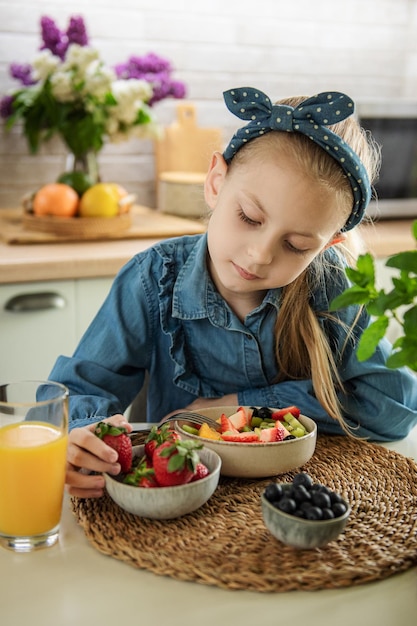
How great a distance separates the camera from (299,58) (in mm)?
3133

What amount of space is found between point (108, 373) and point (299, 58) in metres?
2.20

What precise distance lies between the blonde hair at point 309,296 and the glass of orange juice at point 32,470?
0.48 meters

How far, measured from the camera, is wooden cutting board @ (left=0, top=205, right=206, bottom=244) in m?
2.31

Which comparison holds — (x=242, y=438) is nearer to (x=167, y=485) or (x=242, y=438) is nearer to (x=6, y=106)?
(x=167, y=485)

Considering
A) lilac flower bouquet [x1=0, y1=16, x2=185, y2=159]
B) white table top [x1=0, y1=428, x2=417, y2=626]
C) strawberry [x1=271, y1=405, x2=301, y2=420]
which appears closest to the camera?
white table top [x1=0, y1=428, x2=417, y2=626]

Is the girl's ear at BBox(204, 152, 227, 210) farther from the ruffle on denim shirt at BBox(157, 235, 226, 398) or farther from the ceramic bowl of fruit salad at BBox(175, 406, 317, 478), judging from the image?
the ceramic bowl of fruit salad at BBox(175, 406, 317, 478)

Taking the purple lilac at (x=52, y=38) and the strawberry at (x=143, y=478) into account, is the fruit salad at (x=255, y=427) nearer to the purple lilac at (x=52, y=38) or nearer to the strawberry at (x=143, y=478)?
the strawberry at (x=143, y=478)

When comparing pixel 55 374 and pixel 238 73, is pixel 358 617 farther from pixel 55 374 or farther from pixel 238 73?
pixel 238 73

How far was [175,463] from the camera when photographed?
2.91ft

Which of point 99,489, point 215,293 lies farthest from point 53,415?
point 215,293

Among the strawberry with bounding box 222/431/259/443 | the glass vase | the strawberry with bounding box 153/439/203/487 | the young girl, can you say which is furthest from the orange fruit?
the strawberry with bounding box 153/439/203/487

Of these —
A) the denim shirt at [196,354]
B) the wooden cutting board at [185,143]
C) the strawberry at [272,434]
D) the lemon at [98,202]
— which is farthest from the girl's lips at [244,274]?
the wooden cutting board at [185,143]

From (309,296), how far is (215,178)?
25 centimetres

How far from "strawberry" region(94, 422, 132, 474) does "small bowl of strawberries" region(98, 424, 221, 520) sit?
0.9 inches
